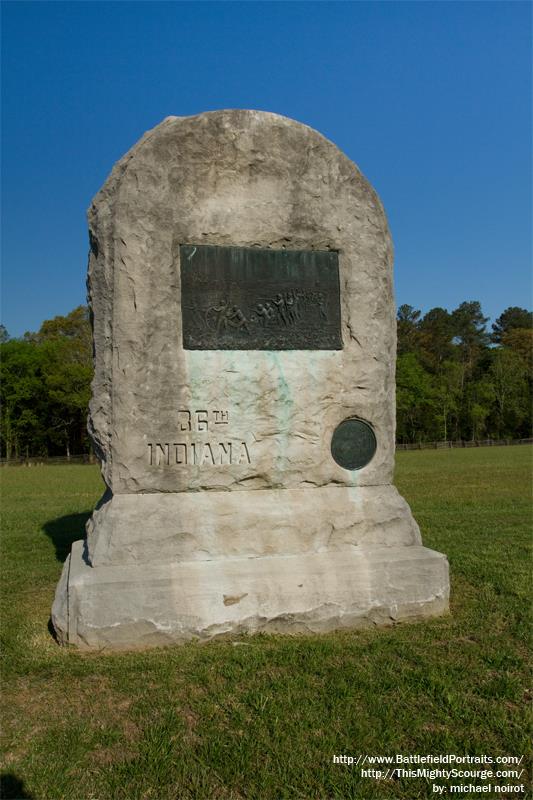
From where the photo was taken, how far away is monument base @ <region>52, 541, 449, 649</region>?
172 inches

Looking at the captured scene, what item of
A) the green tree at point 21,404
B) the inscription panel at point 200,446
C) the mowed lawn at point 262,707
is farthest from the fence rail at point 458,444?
the mowed lawn at point 262,707

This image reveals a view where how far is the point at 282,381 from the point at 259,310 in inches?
24.0

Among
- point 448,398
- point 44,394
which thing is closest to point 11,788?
point 44,394

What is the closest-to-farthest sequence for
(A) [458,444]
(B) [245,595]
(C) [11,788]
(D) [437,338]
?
(C) [11,788], (B) [245,595], (A) [458,444], (D) [437,338]

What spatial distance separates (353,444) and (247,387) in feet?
3.33

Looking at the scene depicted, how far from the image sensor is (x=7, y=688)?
376 cm

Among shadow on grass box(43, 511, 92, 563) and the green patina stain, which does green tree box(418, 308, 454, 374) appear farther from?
the green patina stain

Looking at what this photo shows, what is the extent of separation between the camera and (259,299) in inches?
199

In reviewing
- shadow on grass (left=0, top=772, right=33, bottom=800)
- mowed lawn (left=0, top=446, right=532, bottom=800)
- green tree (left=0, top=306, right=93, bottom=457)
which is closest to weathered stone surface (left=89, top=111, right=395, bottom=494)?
mowed lawn (left=0, top=446, right=532, bottom=800)

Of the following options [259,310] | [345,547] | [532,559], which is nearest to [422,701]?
[345,547]

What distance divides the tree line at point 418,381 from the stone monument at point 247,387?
102ft

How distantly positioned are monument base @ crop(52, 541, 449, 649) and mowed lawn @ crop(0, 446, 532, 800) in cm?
15

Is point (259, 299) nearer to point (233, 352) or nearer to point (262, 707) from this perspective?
point (233, 352)

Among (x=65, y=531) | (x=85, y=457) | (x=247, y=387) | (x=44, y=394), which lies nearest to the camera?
(x=247, y=387)
